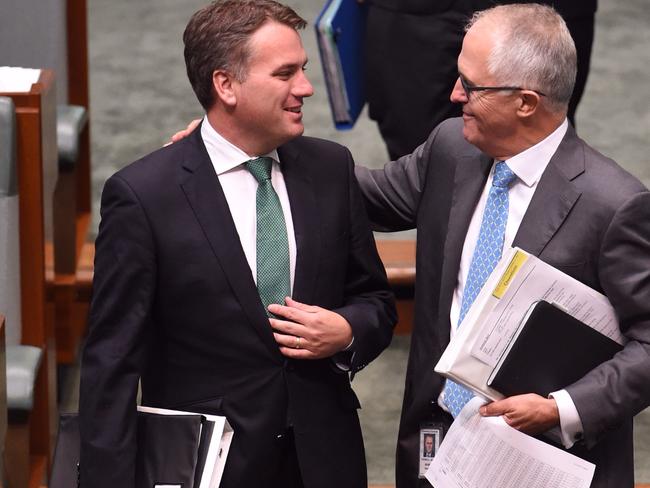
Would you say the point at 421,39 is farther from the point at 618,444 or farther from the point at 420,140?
the point at 618,444

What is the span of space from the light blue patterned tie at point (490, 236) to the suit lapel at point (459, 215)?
4 centimetres

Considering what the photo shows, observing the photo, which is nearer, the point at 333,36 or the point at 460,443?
the point at 460,443

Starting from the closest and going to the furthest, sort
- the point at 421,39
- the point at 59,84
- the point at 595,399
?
the point at 595,399 < the point at 421,39 < the point at 59,84

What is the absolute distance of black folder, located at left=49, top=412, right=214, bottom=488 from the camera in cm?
285

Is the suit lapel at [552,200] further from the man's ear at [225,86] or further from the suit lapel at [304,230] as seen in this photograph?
the man's ear at [225,86]

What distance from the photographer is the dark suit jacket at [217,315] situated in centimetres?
281

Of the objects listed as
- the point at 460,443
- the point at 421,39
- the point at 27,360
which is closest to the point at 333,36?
the point at 421,39

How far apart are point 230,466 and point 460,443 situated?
47 centimetres

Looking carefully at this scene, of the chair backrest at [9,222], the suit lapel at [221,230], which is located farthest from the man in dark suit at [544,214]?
the chair backrest at [9,222]

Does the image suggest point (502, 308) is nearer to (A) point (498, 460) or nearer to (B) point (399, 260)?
(A) point (498, 460)

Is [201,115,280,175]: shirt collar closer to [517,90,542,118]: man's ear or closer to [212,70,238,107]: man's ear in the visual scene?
[212,70,238,107]: man's ear

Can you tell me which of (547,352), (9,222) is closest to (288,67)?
(547,352)

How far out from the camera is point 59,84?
5246 millimetres

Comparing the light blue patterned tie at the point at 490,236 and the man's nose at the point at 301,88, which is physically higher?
Result: the man's nose at the point at 301,88
